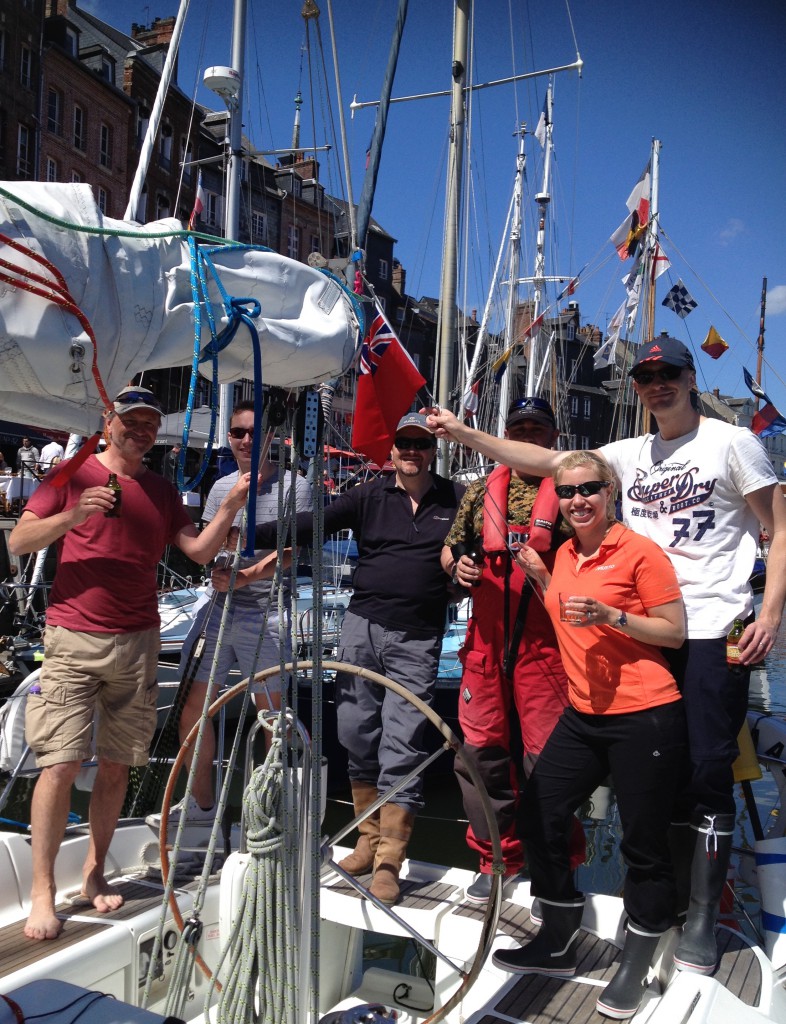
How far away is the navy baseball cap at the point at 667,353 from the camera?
2.80 meters

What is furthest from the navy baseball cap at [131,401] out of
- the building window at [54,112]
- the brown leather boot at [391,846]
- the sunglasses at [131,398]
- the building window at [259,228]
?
the building window at [259,228]

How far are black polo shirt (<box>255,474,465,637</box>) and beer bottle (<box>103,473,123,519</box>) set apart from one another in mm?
703

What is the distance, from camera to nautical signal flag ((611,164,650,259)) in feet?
51.8

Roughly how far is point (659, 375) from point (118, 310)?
5.62ft

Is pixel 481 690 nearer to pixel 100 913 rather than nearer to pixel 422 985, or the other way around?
pixel 422 985

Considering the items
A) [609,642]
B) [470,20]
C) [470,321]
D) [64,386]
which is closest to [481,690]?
[609,642]

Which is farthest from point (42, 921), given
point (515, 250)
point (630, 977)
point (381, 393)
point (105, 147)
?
point (105, 147)

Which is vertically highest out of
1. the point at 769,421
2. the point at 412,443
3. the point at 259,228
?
the point at 259,228

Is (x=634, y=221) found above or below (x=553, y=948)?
above

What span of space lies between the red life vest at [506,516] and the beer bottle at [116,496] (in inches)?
53.4

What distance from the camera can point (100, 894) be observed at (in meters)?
3.16

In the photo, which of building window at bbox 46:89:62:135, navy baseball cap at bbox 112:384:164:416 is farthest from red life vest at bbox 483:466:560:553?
building window at bbox 46:89:62:135

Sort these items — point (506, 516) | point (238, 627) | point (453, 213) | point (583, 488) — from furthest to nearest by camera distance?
point (453, 213), point (238, 627), point (506, 516), point (583, 488)

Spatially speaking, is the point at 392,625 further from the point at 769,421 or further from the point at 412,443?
the point at 769,421
